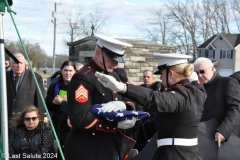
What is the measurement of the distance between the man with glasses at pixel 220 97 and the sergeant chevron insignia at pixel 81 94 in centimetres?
203

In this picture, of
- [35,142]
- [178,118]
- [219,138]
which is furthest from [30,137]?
[178,118]

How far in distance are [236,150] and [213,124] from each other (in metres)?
0.41

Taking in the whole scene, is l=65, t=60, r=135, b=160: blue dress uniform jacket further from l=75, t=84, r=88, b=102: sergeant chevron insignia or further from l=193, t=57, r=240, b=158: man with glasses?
l=193, t=57, r=240, b=158: man with glasses

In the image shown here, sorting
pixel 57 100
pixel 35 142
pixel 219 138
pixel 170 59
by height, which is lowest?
pixel 35 142

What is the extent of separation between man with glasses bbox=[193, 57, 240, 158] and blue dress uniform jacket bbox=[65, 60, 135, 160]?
68.0 inches

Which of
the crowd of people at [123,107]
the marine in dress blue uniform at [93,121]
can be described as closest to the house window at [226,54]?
the crowd of people at [123,107]

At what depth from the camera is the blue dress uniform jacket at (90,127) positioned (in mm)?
3289

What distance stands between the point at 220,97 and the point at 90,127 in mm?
2428

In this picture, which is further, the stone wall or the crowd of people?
the stone wall

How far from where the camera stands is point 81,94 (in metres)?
3.31

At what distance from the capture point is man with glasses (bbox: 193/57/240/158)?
16.4 feet

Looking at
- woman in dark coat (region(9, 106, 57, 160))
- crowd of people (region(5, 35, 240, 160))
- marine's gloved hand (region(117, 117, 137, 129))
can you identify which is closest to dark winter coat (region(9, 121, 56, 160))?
woman in dark coat (region(9, 106, 57, 160))

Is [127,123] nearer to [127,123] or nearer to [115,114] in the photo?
[127,123]

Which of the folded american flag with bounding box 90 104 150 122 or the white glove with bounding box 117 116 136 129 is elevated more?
the folded american flag with bounding box 90 104 150 122
